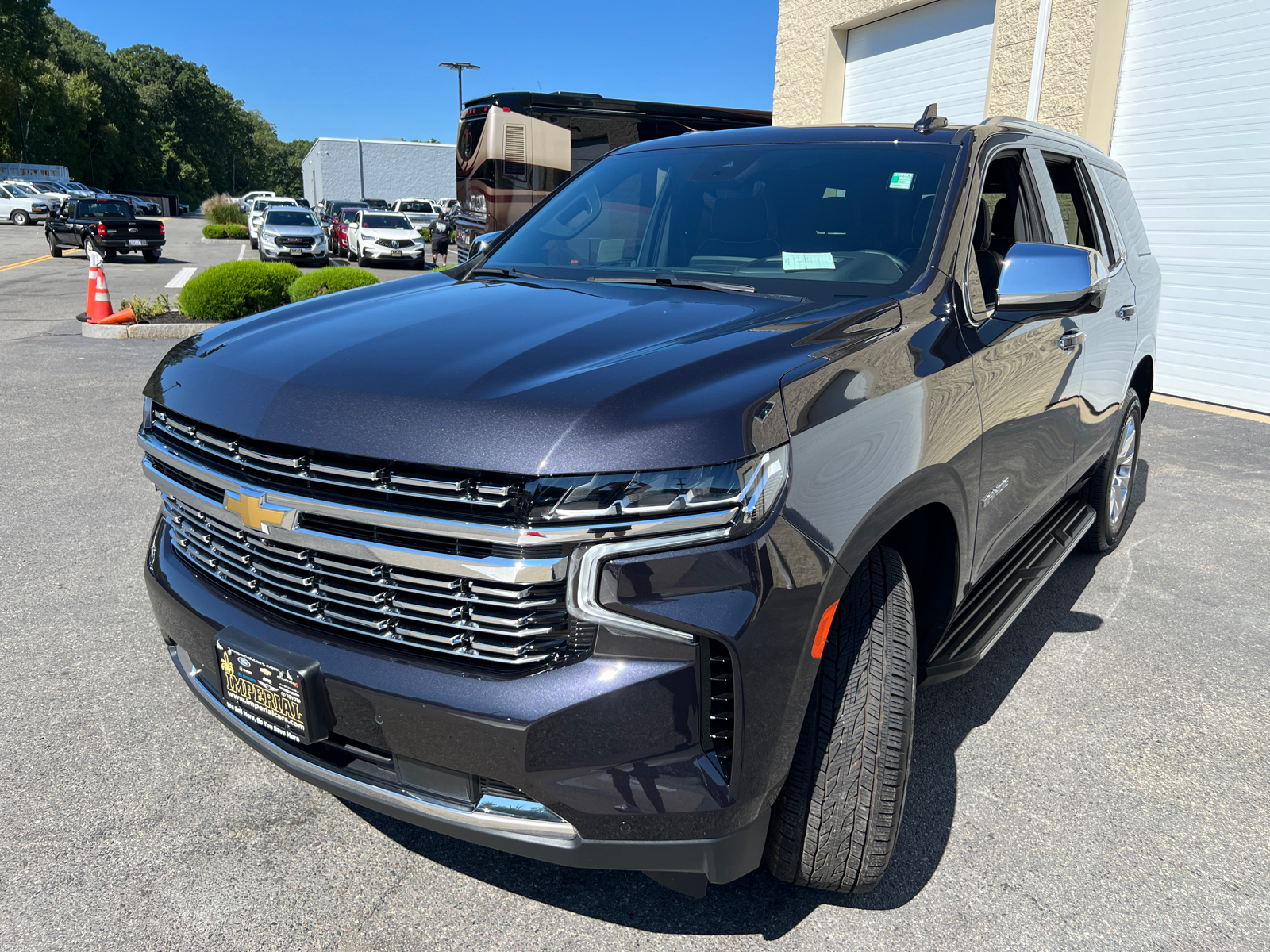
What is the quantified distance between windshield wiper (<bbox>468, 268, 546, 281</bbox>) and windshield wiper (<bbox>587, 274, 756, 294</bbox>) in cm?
23

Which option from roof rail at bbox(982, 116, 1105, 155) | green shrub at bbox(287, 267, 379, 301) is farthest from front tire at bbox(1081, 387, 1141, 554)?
green shrub at bbox(287, 267, 379, 301)

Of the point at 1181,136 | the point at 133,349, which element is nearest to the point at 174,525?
the point at 133,349

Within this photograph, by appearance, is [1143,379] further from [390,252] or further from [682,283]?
[390,252]

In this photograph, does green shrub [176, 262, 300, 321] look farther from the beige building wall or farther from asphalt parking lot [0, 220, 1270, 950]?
asphalt parking lot [0, 220, 1270, 950]

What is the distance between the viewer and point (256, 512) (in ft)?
6.40

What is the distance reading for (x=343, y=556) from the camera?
1.88 m

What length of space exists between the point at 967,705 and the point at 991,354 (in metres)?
1.31

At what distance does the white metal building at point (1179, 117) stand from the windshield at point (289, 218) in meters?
20.1

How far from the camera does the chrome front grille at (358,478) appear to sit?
5.63ft

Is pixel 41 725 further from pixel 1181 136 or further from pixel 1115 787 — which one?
pixel 1181 136

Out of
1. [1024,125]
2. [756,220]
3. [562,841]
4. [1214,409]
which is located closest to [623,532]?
[562,841]

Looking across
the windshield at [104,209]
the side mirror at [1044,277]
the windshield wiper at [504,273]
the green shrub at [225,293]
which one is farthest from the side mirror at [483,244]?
the windshield at [104,209]

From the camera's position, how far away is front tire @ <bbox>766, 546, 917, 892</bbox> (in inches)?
79.0

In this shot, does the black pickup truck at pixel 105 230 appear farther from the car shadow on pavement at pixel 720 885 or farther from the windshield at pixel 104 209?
the car shadow on pavement at pixel 720 885
